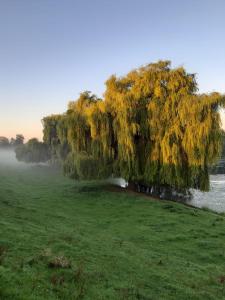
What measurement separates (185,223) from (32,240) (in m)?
12.0

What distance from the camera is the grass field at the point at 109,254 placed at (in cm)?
906

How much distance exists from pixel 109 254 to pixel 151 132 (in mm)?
19656

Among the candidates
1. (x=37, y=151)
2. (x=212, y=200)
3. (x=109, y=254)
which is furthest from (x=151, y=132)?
(x=37, y=151)

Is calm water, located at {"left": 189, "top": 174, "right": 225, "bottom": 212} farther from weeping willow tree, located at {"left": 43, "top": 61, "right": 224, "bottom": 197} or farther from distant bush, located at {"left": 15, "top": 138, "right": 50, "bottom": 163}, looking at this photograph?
distant bush, located at {"left": 15, "top": 138, "right": 50, "bottom": 163}

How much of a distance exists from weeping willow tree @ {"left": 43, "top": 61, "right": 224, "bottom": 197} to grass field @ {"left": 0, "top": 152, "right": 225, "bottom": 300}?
6.45 metres

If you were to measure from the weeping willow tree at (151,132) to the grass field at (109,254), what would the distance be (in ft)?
21.2

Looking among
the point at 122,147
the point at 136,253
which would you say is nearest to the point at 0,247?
the point at 136,253

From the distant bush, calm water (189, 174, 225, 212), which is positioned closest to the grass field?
calm water (189, 174, 225, 212)

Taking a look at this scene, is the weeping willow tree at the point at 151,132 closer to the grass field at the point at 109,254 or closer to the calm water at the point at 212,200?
the calm water at the point at 212,200

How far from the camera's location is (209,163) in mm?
30047

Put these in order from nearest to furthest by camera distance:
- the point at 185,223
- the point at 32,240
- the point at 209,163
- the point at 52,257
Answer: the point at 52,257, the point at 32,240, the point at 185,223, the point at 209,163

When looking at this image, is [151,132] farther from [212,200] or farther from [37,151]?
[37,151]

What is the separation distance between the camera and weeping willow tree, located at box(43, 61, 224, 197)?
2923 centimetres

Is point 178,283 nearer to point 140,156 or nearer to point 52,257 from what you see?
point 52,257
